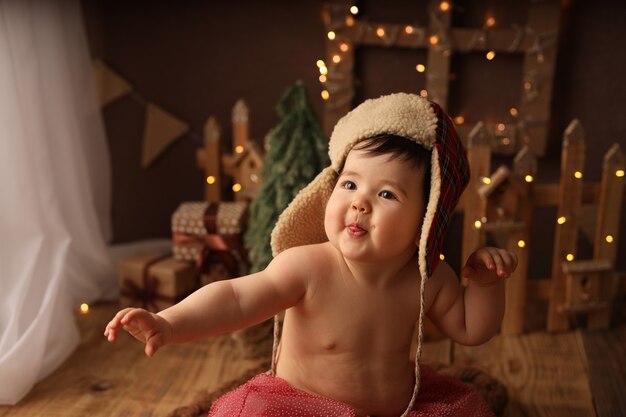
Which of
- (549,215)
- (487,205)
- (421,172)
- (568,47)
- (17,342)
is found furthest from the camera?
(549,215)

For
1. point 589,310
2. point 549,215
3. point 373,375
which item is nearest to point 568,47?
point 549,215

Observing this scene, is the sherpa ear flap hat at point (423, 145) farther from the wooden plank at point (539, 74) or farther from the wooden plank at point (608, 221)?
the wooden plank at point (539, 74)

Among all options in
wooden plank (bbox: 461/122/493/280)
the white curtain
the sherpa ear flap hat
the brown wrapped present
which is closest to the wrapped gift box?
the brown wrapped present

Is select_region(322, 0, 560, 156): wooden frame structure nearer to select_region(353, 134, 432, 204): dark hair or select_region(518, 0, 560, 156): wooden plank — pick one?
select_region(518, 0, 560, 156): wooden plank

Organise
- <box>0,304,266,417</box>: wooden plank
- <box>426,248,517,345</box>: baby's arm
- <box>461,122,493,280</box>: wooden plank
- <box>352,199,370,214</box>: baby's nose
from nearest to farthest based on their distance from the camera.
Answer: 1. <box>352,199,370,214</box>: baby's nose
2. <box>426,248,517,345</box>: baby's arm
3. <box>0,304,266,417</box>: wooden plank
4. <box>461,122,493,280</box>: wooden plank

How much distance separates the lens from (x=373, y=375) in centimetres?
134

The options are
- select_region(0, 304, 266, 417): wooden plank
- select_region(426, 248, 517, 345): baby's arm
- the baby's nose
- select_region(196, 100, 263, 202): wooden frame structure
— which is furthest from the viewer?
select_region(196, 100, 263, 202): wooden frame structure

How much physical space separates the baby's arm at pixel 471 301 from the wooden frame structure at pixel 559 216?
657 millimetres

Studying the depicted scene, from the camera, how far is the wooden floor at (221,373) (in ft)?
5.50

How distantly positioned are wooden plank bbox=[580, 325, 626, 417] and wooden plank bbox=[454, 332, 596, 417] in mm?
22

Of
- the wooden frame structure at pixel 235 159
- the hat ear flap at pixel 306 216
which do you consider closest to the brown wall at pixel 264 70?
the wooden frame structure at pixel 235 159

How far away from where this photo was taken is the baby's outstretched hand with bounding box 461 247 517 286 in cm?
130

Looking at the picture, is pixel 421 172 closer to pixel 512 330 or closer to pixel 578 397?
pixel 578 397

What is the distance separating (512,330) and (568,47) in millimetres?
896
